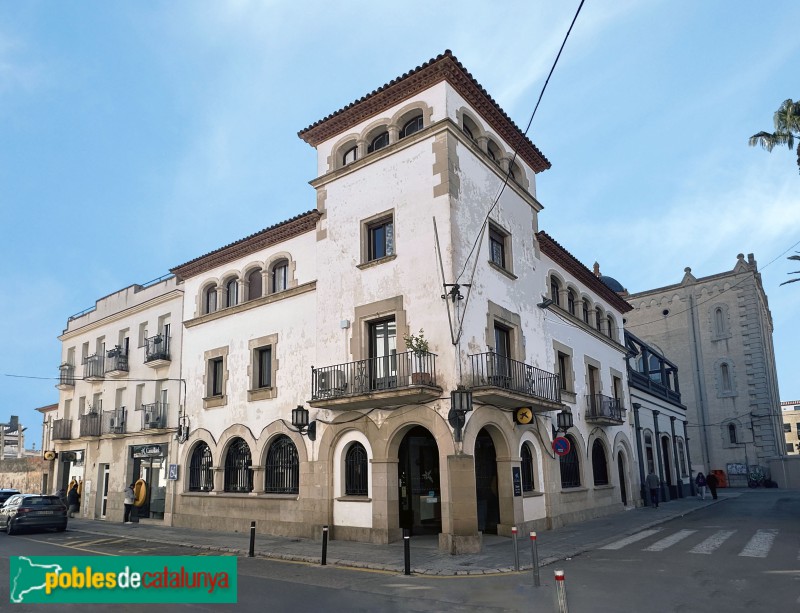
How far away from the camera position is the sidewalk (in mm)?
12523

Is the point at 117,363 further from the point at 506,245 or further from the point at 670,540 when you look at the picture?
the point at 670,540

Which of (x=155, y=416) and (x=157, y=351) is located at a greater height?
(x=157, y=351)

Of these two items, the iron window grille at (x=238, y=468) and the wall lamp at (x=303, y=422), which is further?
the iron window grille at (x=238, y=468)

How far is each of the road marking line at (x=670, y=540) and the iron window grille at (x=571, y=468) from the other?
13.5ft

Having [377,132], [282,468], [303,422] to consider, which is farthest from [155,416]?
[377,132]

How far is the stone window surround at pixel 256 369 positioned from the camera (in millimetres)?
19562

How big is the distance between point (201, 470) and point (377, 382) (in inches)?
387

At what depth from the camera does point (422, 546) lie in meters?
15.0

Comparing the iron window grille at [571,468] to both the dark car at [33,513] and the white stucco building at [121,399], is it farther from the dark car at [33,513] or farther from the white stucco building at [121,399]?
the dark car at [33,513]

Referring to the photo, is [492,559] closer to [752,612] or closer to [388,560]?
[388,560]

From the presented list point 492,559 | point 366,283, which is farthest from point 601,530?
point 366,283

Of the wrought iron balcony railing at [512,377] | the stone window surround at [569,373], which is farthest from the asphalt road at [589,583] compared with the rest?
the stone window surround at [569,373]

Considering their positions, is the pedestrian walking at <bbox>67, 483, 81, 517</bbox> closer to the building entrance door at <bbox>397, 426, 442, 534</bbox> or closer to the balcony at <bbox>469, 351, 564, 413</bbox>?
the building entrance door at <bbox>397, 426, 442, 534</bbox>

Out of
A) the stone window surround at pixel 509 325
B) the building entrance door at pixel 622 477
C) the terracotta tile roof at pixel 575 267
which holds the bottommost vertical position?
the building entrance door at pixel 622 477
